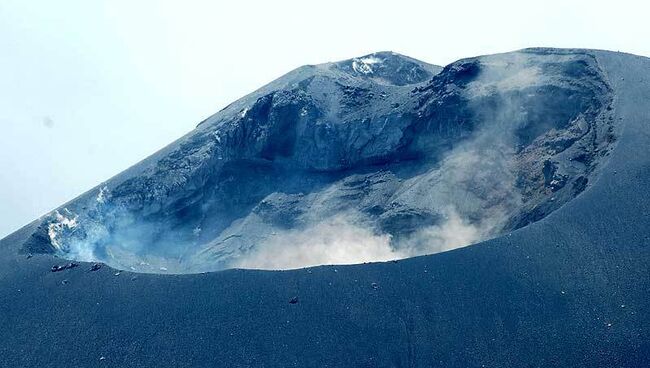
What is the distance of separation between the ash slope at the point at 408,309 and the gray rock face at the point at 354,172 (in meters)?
3.73

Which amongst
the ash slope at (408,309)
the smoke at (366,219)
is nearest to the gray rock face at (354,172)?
the smoke at (366,219)

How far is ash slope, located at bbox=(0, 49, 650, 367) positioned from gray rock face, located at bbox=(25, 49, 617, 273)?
3.73 metres

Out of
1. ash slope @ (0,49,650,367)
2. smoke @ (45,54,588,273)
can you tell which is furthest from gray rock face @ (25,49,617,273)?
ash slope @ (0,49,650,367)

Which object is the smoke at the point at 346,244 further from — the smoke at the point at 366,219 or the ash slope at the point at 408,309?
the ash slope at the point at 408,309

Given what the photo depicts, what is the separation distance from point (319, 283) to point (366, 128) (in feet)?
54.9

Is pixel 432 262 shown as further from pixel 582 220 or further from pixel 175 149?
pixel 175 149

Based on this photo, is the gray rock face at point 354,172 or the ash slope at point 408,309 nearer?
the ash slope at point 408,309

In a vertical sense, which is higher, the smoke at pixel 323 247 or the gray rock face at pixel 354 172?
the gray rock face at pixel 354 172

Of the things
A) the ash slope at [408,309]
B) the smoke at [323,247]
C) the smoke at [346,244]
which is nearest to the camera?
the ash slope at [408,309]

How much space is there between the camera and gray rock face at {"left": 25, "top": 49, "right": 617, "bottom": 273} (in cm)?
2719

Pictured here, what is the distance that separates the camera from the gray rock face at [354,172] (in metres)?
27.2

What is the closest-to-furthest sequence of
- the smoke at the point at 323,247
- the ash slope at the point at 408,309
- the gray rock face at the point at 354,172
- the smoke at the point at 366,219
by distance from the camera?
1. the ash slope at the point at 408,309
2. the gray rock face at the point at 354,172
3. the smoke at the point at 366,219
4. the smoke at the point at 323,247

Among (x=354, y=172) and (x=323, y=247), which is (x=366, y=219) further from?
(x=354, y=172)

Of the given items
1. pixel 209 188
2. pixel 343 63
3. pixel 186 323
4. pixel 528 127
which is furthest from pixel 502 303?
pixel 343 63
